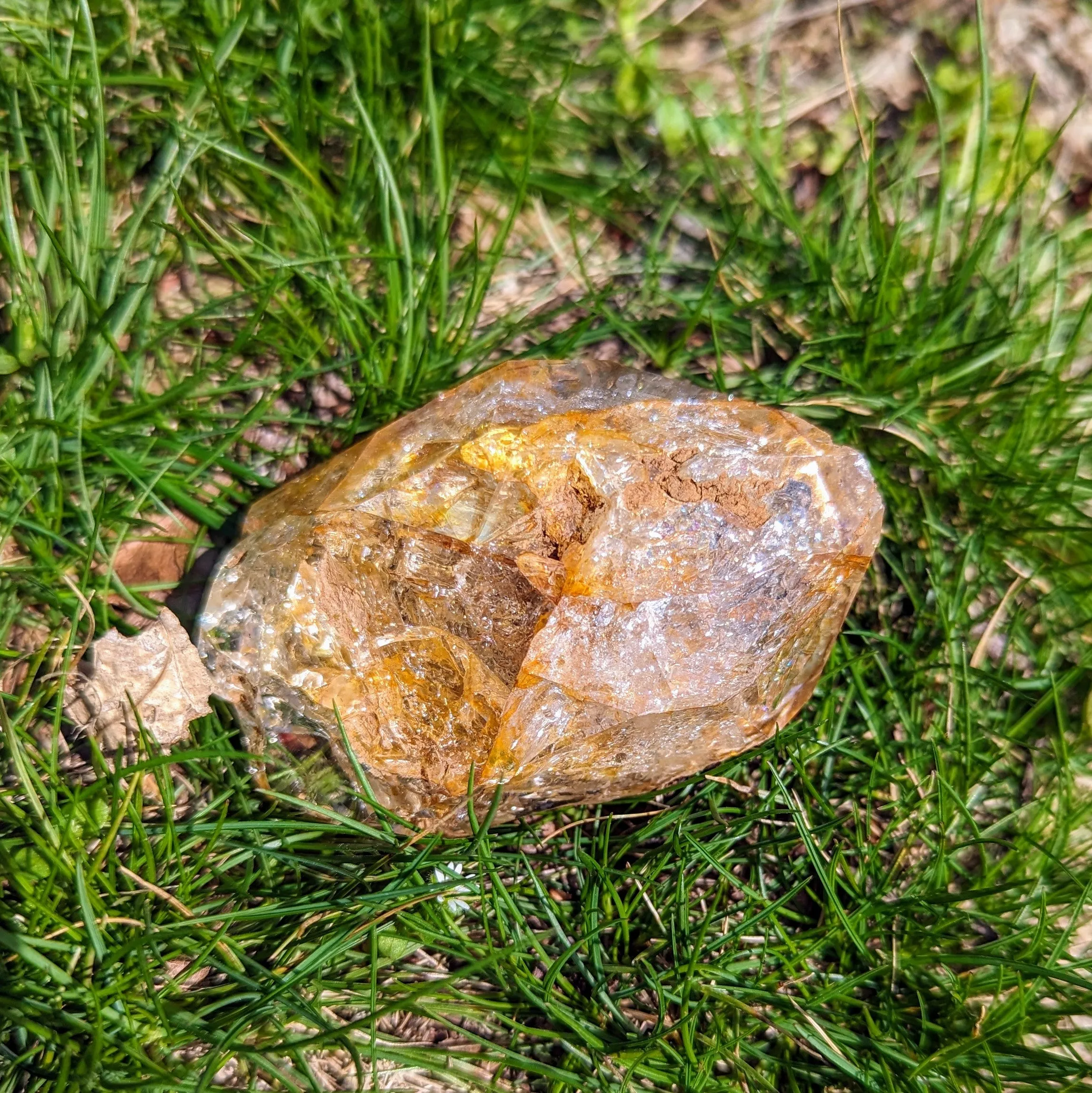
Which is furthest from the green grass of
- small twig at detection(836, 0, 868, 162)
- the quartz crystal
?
the quartz crystal

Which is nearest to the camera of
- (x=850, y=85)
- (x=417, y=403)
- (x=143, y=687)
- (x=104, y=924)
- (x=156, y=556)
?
(x=104, y=924)

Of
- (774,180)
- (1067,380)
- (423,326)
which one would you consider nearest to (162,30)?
(423,326)

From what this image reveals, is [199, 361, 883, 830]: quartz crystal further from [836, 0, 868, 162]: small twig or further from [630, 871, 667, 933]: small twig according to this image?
[836, 0, 868, 162]: small twig

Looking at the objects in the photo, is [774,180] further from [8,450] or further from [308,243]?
[8,450]

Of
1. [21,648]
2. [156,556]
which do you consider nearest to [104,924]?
[21,648]

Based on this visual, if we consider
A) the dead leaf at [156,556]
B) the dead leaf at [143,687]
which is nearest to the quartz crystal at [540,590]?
the dead leaf at [143,687]

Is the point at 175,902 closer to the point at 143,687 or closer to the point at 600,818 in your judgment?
the point at 143,687
